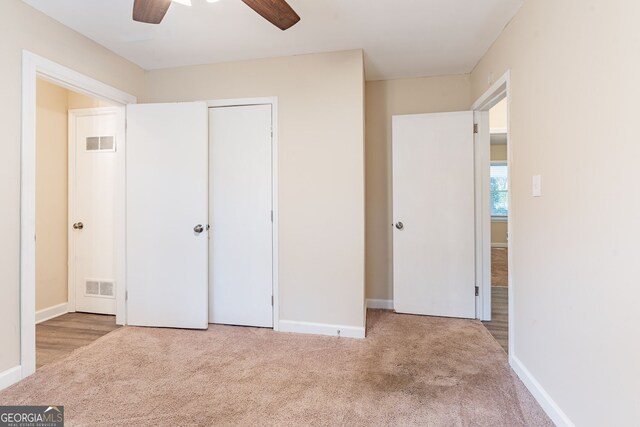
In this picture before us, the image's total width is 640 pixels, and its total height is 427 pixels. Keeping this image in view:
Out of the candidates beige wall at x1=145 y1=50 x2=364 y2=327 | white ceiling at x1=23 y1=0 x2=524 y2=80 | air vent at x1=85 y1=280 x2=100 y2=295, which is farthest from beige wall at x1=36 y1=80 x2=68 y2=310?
beige wall at x1=145 y1=50 x2=364 y2=327

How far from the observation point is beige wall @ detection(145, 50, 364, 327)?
8.55ft

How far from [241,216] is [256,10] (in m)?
1.72

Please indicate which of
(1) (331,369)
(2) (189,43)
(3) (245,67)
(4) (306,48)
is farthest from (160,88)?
(1) (331,369)

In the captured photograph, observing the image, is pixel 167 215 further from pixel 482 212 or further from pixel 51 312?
pixel 482 212

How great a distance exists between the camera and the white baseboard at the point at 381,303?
333cm

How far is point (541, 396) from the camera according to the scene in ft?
5.63

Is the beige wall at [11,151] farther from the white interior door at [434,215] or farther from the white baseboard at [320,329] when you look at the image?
the white interior door at [434,215]

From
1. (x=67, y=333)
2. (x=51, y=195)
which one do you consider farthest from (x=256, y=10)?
(x=67, y=333)

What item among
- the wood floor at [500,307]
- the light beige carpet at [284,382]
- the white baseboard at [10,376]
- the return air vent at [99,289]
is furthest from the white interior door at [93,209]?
the wood floor at [500,307]

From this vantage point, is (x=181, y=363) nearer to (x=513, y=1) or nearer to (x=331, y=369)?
(x=331, y=369)

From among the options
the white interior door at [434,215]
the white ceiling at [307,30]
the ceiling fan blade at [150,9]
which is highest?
the white ceiling at [307,30]

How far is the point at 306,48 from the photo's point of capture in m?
2.59

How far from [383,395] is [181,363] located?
1441 millimetres

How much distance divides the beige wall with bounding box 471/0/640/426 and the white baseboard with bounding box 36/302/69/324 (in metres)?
4.21
